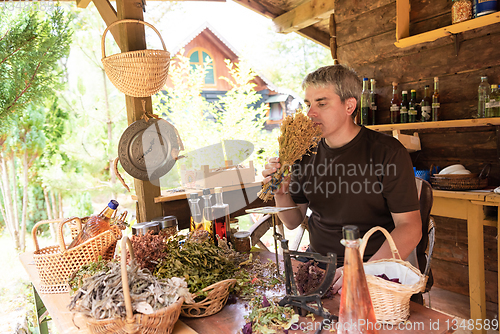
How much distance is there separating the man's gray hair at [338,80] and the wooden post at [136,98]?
3.68ft

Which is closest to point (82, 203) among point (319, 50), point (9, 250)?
point (9, 250)

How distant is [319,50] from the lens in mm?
10773

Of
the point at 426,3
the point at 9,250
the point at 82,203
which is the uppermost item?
the point at 426,3

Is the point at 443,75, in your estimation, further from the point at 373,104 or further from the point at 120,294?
the point at 120,294

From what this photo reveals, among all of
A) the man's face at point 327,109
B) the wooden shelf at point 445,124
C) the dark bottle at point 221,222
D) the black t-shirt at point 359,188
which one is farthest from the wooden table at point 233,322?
the wooden shelf at point 445,124

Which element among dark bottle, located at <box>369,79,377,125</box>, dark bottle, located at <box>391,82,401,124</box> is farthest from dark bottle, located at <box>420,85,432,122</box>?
dark bottle, located at <box>369,79,377,125</box>

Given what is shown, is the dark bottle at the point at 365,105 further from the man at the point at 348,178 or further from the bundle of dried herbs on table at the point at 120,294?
the bundle of dried herbs on table at the point at 120,294

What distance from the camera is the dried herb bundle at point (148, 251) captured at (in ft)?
3.86

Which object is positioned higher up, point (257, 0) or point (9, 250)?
point (257, 0)

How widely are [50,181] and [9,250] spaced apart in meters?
1.16

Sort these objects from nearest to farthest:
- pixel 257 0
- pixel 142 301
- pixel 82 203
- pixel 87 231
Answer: pixel 142 301
pixel 87 231
pixel 257 0
pixel 82 203

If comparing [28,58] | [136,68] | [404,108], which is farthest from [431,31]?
[28,58]

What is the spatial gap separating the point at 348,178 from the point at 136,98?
55.6 inches

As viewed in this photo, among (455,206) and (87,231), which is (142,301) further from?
(455,206)
